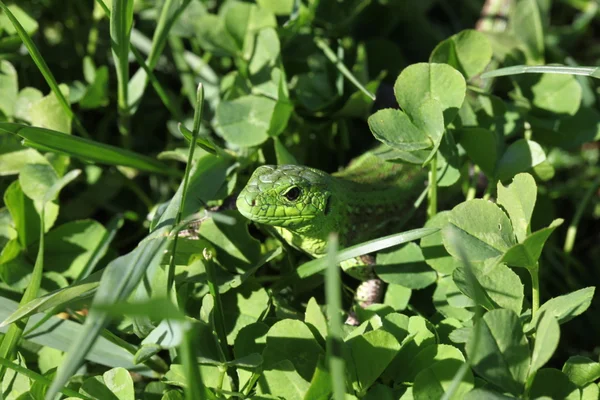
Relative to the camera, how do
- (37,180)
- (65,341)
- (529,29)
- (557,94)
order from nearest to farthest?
(65,341), (37,180), (557,94), (529,29)

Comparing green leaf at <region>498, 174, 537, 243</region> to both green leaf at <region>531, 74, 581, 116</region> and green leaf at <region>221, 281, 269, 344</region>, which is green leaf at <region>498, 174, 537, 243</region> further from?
green leaf at <region>531, 74, 581, 116</region>

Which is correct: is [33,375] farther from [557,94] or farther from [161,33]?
[557,94]

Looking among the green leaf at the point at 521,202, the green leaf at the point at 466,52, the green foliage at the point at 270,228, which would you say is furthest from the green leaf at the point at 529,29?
the green leaf at the point at 521,202

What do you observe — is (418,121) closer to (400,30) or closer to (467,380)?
(467,380)

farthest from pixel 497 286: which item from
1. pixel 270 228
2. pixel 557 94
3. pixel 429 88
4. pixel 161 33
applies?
pixel 161 33

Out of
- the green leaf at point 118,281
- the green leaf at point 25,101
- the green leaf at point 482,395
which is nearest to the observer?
the green leaf at point 118,281

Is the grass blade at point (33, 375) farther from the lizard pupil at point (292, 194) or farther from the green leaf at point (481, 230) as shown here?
the green leaf at point (481, 230)

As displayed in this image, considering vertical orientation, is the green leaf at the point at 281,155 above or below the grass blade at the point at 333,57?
below

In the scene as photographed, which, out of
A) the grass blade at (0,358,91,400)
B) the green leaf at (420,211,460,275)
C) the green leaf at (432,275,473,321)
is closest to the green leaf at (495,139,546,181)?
the green leaf at (420,211,460,275)

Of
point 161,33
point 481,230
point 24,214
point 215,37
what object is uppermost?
point 161,33
